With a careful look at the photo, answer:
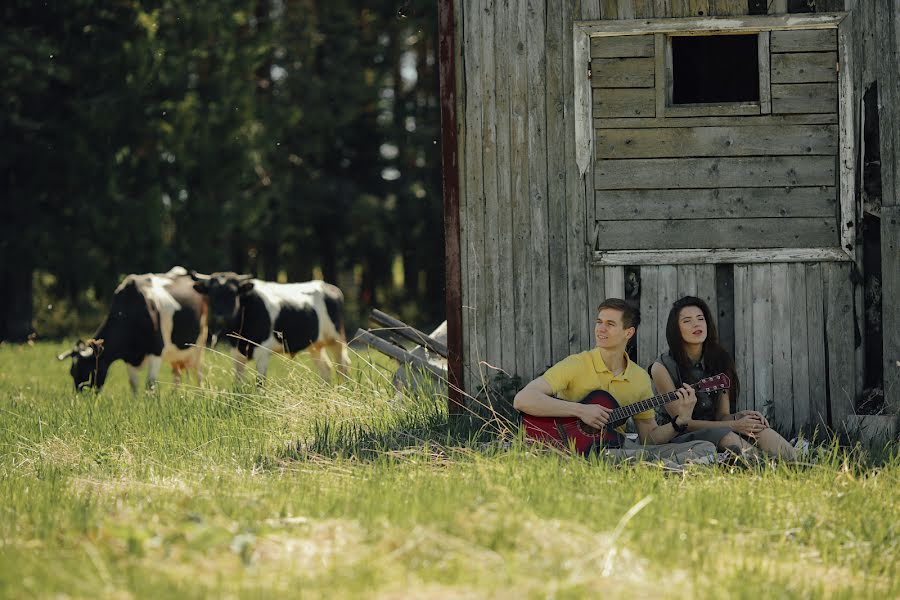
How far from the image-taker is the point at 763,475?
6.90m

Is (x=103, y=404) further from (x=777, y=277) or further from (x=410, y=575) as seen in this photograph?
(x=410, y=575)

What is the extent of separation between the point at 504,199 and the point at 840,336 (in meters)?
2.66

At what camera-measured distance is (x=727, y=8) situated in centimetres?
885

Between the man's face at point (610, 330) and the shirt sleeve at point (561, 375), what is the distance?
0.23 metres

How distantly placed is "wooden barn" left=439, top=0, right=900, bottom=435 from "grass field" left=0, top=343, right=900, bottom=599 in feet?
3.68

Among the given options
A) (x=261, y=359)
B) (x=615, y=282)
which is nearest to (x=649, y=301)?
(x=615, y=282)

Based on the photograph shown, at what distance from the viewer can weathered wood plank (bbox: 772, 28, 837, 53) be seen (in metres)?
8.79

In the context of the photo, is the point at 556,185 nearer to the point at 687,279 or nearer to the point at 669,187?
the point at 669,187

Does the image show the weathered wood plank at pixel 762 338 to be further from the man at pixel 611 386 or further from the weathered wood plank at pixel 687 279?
the man at pixel 611 386

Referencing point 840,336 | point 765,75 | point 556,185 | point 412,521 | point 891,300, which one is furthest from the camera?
point 556,185

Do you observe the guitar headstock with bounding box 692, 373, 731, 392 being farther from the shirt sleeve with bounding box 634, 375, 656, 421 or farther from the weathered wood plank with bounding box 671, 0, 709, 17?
the weathered wood plank with bounding box 671, 0, 709, 17

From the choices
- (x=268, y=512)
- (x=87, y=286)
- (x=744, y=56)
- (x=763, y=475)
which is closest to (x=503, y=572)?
(x=268, y=512)

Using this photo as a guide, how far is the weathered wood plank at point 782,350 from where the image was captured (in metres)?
8.82

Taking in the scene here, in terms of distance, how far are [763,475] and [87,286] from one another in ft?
59.4
